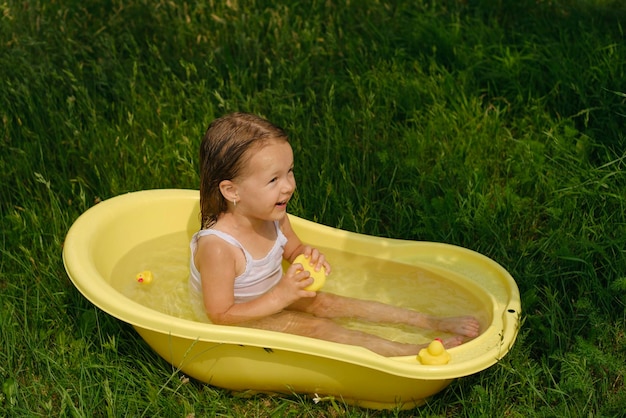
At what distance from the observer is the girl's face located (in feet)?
8.54

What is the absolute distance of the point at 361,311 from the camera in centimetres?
297

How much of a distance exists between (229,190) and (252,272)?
0.31 m

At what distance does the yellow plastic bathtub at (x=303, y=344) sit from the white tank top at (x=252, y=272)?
12.3 inches

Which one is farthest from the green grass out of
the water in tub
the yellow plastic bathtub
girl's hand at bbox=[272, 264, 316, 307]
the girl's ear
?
the girl's ear

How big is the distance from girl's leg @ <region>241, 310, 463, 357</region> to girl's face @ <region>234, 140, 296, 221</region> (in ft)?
1.22

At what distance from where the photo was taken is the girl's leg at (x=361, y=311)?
2896 mm

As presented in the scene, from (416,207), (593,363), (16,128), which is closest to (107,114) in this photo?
(16,128)

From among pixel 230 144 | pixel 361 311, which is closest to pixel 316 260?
pixel 361 311

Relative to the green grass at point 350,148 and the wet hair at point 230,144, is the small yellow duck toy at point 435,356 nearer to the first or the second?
the green grass at point 350,148

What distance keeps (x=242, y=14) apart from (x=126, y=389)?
228 centimetres

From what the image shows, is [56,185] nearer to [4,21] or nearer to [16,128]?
[16,128]

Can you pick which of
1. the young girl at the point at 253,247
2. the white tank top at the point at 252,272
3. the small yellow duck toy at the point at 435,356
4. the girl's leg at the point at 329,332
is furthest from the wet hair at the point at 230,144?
the small yellow duck toy at the point at 435,356

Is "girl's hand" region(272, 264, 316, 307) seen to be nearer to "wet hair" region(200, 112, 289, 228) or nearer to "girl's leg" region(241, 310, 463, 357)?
"girl's leg" region(241, 310, 463, 357)

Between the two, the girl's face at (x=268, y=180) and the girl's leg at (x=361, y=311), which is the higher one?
the girl's face at (x=268, y=180)
